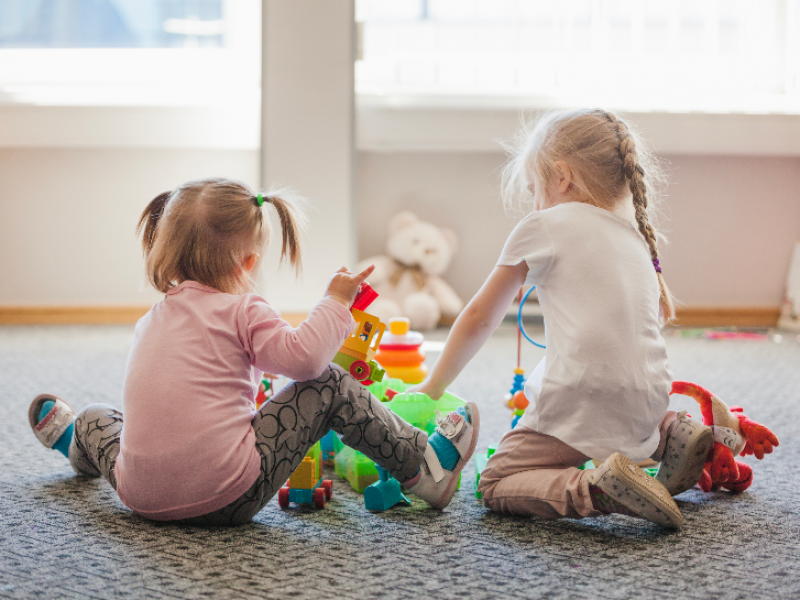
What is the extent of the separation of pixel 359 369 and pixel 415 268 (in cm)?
135

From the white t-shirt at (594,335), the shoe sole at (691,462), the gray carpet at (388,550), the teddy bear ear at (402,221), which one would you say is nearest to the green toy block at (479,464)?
the gray carpet at (388,550)

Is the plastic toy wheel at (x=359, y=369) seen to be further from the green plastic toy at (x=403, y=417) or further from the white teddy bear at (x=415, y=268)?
the white teddy bear at (x=415, y=268)

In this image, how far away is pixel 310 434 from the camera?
82 centimetres

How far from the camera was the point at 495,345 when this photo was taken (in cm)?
200

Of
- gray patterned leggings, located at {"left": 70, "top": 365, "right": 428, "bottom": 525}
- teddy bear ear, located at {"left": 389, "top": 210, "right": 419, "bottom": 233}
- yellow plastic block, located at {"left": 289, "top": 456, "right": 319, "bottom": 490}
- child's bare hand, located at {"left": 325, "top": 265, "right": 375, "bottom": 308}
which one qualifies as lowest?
yellow plastic block, located at {"left": 289, "top": 456, "right": 319, "bottom": 490}

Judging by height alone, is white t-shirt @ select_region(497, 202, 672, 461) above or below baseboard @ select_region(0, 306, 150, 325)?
above

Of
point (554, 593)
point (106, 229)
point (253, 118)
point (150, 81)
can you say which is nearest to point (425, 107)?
point (253, 118)

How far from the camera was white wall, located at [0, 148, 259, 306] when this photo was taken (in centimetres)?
227

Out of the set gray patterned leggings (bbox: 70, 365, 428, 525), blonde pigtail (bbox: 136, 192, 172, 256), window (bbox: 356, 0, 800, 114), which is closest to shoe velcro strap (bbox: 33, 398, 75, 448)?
gray patterned leggings (bbox: 70, 365, 428, 525)

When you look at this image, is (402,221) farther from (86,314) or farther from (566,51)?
(86,314)

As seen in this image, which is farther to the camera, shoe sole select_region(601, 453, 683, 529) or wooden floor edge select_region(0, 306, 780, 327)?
wooden floor edge select_region(0, 306, 780, 327)

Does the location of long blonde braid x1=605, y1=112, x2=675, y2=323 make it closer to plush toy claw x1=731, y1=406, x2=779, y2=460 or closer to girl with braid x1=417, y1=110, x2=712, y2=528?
girl with braid x1=417, y1=110, x2=712, y2=528

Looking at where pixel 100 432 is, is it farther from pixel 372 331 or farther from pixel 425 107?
pixel 425 107

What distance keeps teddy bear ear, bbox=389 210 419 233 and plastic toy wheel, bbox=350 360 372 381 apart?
1.35 m
